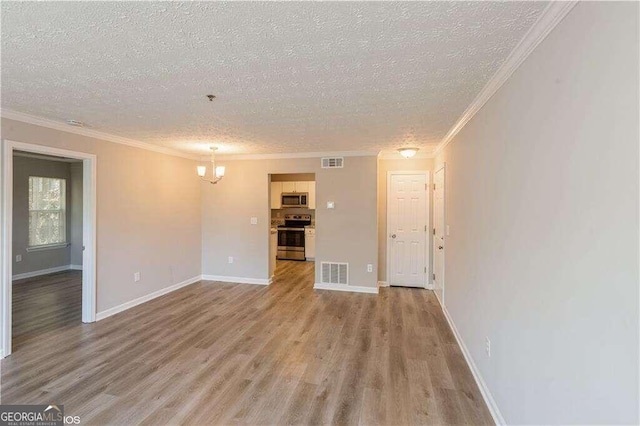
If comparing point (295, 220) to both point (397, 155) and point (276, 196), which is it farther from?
point (397, 155)

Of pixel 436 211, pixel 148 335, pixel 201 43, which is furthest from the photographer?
pixel 436 211

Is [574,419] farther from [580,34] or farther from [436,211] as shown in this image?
[436,211]

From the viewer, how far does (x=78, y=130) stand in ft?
11.2

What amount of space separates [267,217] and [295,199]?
2.52 m

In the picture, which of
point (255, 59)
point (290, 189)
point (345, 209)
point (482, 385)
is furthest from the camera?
point (290, 189)

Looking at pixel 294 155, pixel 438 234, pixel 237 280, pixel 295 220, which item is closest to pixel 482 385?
pixel 438 234

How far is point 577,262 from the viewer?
1.13 meters

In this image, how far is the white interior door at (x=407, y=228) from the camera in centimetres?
507

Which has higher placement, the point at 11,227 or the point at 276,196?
the point at 276,196

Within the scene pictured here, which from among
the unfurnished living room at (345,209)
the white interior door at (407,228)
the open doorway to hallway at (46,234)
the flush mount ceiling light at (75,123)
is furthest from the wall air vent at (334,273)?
the flush mount ceiling light at (75,123)

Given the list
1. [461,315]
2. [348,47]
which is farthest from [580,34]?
[461,315]

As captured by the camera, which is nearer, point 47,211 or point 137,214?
point 137,214

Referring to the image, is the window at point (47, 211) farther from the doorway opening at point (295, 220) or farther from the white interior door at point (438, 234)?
the white interior door at point (438, 234)

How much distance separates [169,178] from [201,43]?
3712mm
